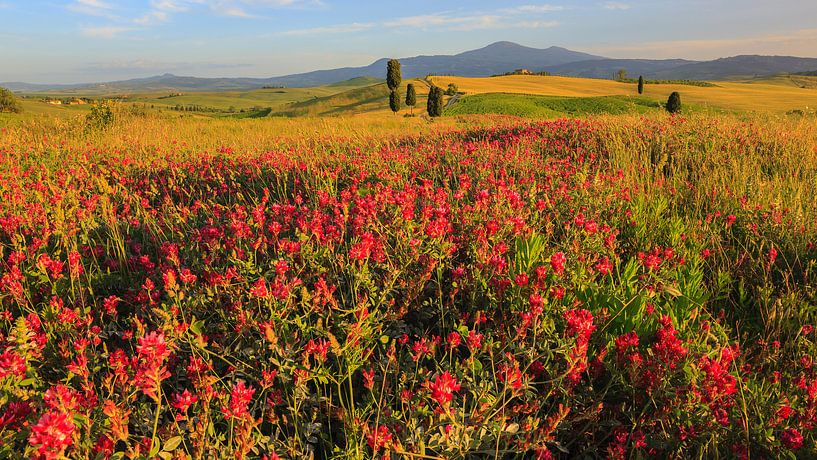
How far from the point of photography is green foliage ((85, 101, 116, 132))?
13.8m

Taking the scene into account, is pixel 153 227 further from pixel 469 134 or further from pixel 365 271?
pixel 469 134

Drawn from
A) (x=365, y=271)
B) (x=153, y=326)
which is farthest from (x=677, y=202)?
(x=153, y=326)

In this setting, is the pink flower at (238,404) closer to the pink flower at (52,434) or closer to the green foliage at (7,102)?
the pink flower at (52,434)

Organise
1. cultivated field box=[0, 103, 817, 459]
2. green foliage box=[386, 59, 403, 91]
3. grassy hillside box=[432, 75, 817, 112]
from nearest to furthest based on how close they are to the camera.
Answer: cultivated field box=[0, 103, 817, 459] < grassy hillside box=[432, 75, 817, 112] < green foliage box=[386, 59, 403, 91]

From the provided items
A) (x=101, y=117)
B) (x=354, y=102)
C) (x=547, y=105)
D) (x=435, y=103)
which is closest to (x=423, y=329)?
(x=101, y=117)

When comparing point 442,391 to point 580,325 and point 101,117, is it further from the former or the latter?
point 101,117

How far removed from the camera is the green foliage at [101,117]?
13.8 meters

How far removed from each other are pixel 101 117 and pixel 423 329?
1796 centimetres

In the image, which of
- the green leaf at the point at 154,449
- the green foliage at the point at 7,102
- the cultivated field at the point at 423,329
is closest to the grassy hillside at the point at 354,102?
the green foliage at the point at 7,102

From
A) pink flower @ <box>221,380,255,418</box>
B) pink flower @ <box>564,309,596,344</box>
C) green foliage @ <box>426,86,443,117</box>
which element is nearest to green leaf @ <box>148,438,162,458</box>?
pink flower @ <box>221,380,255,418</box>

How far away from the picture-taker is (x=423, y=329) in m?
2.42

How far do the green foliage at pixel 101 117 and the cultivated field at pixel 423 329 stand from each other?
36.8ft

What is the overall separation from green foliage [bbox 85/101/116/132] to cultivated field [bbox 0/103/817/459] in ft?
36.8

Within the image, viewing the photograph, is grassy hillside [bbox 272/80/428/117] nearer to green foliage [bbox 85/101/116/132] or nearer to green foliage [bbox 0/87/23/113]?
green foliage [bbox 0/87/23/113]
